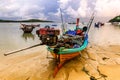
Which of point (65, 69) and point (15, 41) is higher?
point (65, 69)

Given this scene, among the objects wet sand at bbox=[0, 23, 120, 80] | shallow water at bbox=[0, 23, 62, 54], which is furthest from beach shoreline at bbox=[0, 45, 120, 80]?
shallow water at bbox=[0, 23, 62, 54]

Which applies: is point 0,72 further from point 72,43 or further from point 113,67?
point 113,67

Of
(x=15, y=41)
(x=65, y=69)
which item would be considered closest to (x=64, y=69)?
(x=65, y=69)

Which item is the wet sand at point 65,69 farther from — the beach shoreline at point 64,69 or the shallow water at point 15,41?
the shallow water at point 15,41

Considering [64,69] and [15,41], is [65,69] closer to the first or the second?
[64,69]

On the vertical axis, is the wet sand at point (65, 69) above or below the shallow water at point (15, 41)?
above

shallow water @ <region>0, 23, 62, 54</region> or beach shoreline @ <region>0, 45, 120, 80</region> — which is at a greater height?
beach shoreline @ <region>0, 45, 120, 80</region>

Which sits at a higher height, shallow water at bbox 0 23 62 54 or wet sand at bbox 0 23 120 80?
wet sand at bbox 0 23 120 80

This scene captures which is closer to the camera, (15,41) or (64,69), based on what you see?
(64,69)

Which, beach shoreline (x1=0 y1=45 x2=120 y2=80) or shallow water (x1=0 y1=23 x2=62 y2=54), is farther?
shallow water (x1=0 y1=23 x2=62 y2=54)

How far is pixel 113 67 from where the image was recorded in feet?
28.3

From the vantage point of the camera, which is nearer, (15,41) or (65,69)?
(65,69)

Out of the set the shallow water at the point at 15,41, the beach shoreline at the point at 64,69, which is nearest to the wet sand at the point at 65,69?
the beach shoreline at the point at 64,69

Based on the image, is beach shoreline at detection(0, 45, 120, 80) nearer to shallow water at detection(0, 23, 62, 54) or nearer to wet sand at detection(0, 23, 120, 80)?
wet sand at detection(0, 23, 120, 80)
